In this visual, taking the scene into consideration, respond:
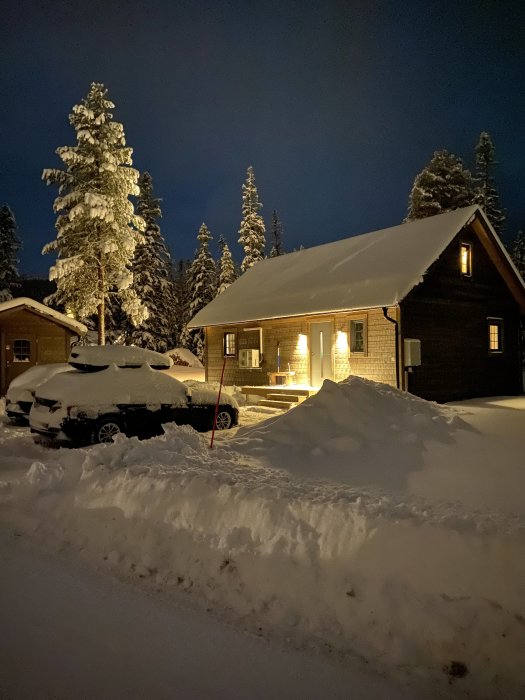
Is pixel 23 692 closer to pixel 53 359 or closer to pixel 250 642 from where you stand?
pixel 250 642

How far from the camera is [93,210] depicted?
2348 cm

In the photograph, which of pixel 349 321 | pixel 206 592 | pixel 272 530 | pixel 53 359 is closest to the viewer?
pixel 206 592

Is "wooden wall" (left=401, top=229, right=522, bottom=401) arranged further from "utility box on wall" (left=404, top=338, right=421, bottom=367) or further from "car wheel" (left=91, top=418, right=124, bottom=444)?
"car wheel" (left=91, top=418, right=124, bottom=444)

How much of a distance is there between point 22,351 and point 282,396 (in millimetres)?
11700

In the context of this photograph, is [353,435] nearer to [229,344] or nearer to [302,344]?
[302,344]

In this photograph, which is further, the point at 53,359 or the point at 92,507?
the point at 53,359

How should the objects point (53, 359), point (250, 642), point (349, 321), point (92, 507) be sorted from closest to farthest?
point (250, 642) → point (92, 507) → point (349, 321) → point (53, 359)

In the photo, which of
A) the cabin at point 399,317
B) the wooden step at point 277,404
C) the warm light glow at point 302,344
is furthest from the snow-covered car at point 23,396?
the warm light glow at point 302,344

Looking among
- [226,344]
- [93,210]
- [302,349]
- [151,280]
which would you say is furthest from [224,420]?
[151,280]

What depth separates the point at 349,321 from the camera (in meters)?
17.4

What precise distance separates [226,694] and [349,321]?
1507 centimetres

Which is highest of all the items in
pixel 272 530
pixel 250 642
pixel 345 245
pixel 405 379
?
pixel 345 245

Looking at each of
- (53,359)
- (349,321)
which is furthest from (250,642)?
(53,359)

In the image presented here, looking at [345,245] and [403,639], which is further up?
[345,245]
